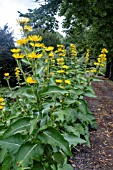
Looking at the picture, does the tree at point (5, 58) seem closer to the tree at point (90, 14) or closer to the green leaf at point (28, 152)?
the tree at point (90, 14)

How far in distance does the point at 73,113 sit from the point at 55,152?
→ 44.7 inches

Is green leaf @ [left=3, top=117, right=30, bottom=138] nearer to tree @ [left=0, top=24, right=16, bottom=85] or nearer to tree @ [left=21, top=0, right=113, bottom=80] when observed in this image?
tree @ [left=21, top=0, right=113, bottom=80]

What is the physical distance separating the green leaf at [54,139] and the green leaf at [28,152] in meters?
0.07

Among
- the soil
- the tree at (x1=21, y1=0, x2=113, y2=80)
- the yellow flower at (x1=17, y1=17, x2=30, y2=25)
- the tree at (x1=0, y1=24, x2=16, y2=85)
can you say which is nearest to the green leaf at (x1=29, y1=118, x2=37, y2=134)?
the yellow flower at (x1=17, y1=17, x2=30, y2=25)

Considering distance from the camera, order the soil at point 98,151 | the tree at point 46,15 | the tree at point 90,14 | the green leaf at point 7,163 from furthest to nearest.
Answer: the tree at point 46,15 → the tree at point 90,14 → the soil at point 98,151 → the green leaf at point 7,163

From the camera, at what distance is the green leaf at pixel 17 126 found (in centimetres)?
199

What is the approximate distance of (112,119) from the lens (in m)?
4.95

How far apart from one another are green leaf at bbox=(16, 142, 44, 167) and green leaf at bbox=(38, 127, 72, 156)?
2.9 inches

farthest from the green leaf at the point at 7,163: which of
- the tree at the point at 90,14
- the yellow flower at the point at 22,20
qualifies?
the tree at the point at 90,14

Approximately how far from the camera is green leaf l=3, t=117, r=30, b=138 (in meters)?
1.99

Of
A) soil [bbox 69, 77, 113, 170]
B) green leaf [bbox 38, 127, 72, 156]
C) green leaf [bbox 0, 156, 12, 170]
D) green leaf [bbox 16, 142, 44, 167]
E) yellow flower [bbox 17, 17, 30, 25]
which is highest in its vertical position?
yellow flower [bbox 17, 17, 30, 25]

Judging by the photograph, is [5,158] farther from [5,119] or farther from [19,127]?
[5,119]

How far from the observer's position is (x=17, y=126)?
201 centimetres

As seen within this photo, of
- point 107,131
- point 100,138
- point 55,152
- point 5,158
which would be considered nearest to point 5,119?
point 5,158
